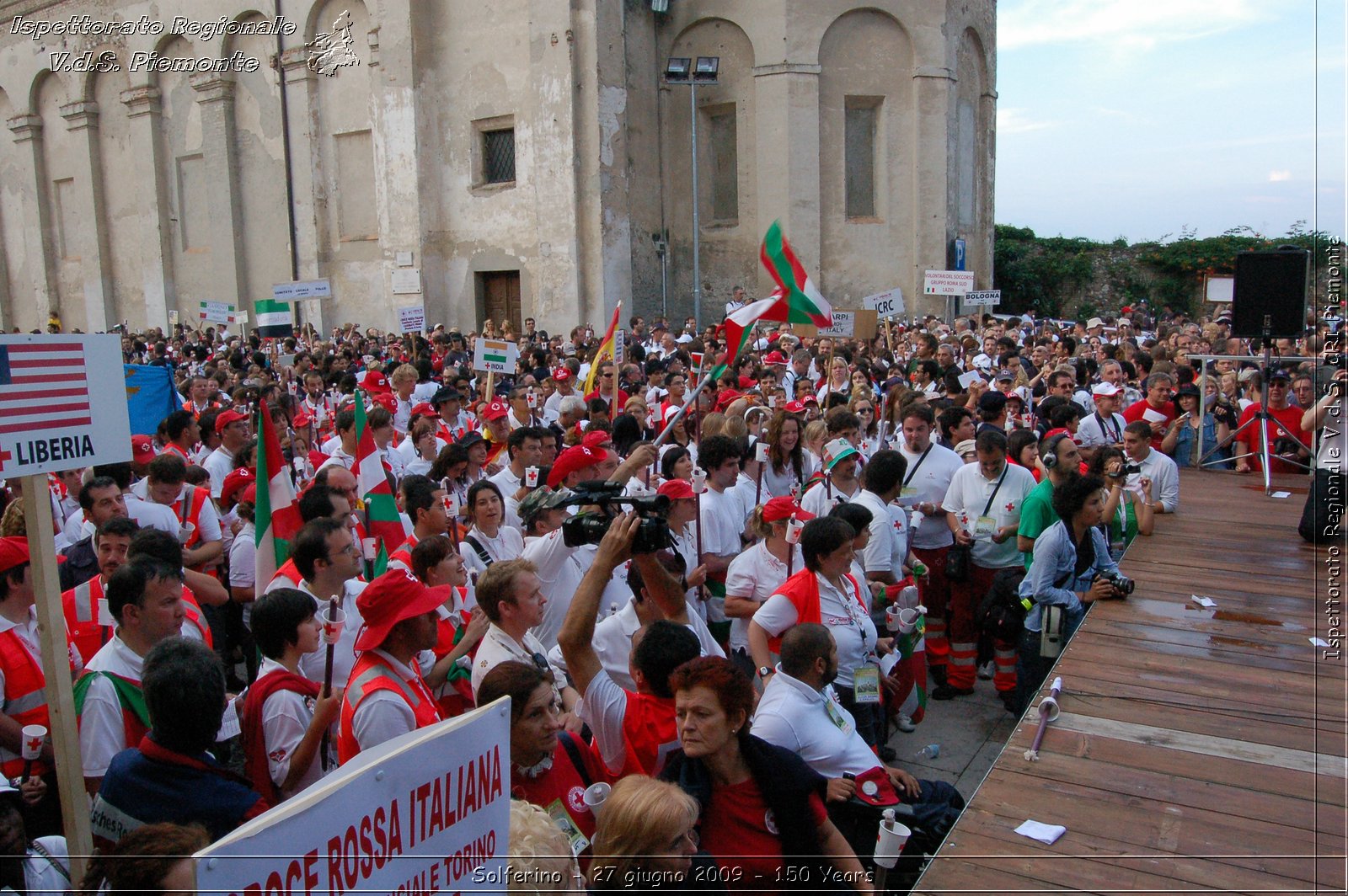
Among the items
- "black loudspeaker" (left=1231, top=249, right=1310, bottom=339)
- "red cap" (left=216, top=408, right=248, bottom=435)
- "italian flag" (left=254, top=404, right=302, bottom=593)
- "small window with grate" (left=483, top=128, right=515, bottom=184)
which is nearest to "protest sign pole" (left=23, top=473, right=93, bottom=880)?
"italian flag" (left=254, top=404, right=302, bottom=593)

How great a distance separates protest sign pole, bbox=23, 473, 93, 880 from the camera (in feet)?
11.0

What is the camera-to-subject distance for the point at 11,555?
4250 millimetres

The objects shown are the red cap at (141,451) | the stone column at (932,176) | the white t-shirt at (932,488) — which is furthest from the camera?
the stone column at (932,176)

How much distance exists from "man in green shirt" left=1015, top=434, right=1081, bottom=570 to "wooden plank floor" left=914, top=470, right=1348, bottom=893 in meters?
0.78

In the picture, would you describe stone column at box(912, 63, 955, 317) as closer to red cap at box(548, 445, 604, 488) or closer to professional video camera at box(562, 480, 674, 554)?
red cap at box(548, 445, 604, 488)

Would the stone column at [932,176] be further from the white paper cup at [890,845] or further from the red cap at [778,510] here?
the white paper cup at [890,845]

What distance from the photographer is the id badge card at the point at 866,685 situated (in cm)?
506

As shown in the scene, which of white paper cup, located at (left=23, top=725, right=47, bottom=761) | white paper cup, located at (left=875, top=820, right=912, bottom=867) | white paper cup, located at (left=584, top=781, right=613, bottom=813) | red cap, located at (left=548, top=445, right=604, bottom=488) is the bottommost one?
white paper cup, located at (left=875, top=820, right=912, bottom=867)

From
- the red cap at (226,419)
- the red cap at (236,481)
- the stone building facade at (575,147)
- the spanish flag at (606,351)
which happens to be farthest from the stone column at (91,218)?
the red cap at (236,481)

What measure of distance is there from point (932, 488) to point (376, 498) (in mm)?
4202

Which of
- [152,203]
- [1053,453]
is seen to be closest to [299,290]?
[1053,453]

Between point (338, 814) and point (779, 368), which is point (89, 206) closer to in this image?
point (779, 368)

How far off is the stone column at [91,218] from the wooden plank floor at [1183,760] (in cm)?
3867

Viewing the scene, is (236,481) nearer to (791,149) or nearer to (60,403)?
(60,403)
